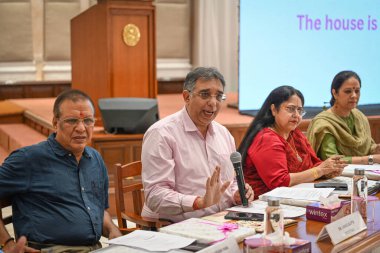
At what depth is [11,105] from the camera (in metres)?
8.48

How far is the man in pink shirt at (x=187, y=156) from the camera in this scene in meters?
3.07

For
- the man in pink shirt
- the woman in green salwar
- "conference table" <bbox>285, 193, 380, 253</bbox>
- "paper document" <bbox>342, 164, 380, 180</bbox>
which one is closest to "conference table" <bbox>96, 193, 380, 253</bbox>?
"conference table" <bbox>285, 193, 380, 253</bbox>

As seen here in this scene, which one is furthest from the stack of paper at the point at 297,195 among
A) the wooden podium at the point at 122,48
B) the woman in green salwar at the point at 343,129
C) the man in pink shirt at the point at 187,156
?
the wooden podium at the point at 122,48

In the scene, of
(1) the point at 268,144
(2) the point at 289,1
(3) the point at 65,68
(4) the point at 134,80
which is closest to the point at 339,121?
(1) the point at 268,144

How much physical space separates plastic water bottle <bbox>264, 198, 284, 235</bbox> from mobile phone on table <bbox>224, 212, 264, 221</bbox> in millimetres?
428

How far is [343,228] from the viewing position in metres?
2.47

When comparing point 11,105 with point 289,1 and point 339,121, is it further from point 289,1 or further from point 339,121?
point 339,121

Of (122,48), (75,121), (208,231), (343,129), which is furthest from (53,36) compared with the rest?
(208,231)

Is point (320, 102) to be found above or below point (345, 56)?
below

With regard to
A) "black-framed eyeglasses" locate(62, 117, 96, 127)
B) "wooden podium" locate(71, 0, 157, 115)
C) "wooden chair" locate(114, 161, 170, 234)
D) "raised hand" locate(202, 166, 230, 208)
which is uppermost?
"wooden podium" locate(71, 0, 157, 115)

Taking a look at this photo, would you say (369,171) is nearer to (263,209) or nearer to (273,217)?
(263,209)

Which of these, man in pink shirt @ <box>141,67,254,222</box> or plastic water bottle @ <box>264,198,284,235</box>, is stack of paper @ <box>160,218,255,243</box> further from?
man in pink shirt @ <box>141,67,254,222</box>

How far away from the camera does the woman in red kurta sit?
3.55m

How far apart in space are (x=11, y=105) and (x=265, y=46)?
3.58 meters
